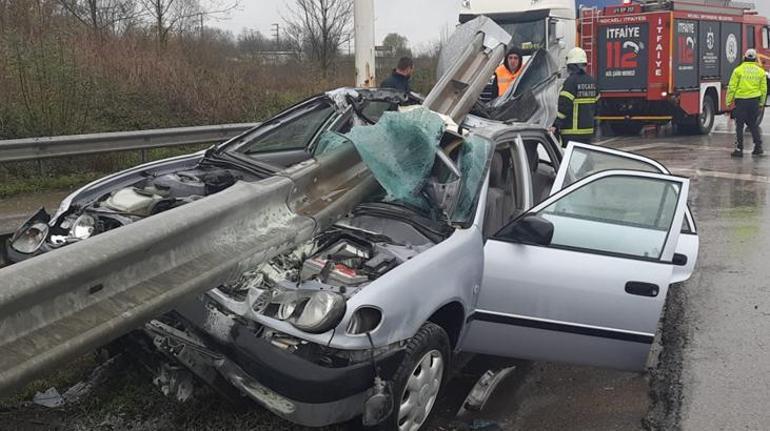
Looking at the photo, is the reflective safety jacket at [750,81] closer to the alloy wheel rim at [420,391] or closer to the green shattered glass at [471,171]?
the green shattered glass at [471,171]

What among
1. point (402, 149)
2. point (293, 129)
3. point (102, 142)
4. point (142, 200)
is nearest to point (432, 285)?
point (402, 149)

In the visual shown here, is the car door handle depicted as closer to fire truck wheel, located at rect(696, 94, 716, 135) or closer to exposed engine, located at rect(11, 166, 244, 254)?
exposed engine, located at rect(11, 166, 244, 254)

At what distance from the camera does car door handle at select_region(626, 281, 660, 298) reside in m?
3.79

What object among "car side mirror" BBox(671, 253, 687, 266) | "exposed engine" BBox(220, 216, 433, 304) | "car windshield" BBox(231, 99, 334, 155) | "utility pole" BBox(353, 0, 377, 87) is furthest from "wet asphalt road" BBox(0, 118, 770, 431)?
"utility pole" BBox(353, 0, 377, 87)

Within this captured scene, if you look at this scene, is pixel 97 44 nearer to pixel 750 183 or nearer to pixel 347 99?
pixel 347 99

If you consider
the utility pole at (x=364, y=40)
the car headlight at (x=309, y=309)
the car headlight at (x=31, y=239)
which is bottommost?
the car headlight at (x=309, y=309)

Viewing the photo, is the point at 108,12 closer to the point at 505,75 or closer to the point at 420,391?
the point at 505,75

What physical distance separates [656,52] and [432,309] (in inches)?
577

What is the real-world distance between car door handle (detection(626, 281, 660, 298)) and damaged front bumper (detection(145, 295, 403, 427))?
4.69 ft

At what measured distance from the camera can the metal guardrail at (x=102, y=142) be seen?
304 inches

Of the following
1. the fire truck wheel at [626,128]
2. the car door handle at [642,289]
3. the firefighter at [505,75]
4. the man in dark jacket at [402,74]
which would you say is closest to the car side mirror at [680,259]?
the car door handle at [642,289]

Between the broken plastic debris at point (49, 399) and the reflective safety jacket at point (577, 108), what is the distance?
256 inches

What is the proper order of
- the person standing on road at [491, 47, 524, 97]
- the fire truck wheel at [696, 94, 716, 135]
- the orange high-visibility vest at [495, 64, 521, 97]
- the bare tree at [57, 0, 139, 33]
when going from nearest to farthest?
the person standing on road at [491, 47, 524, 97] < the orange high-visibility vest at [495, 64, 521, 97] < the bare tree at [57, 0, 139, 33] < the fire truck wheel at [696, 94, 716, 135]

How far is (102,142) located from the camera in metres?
8.53
